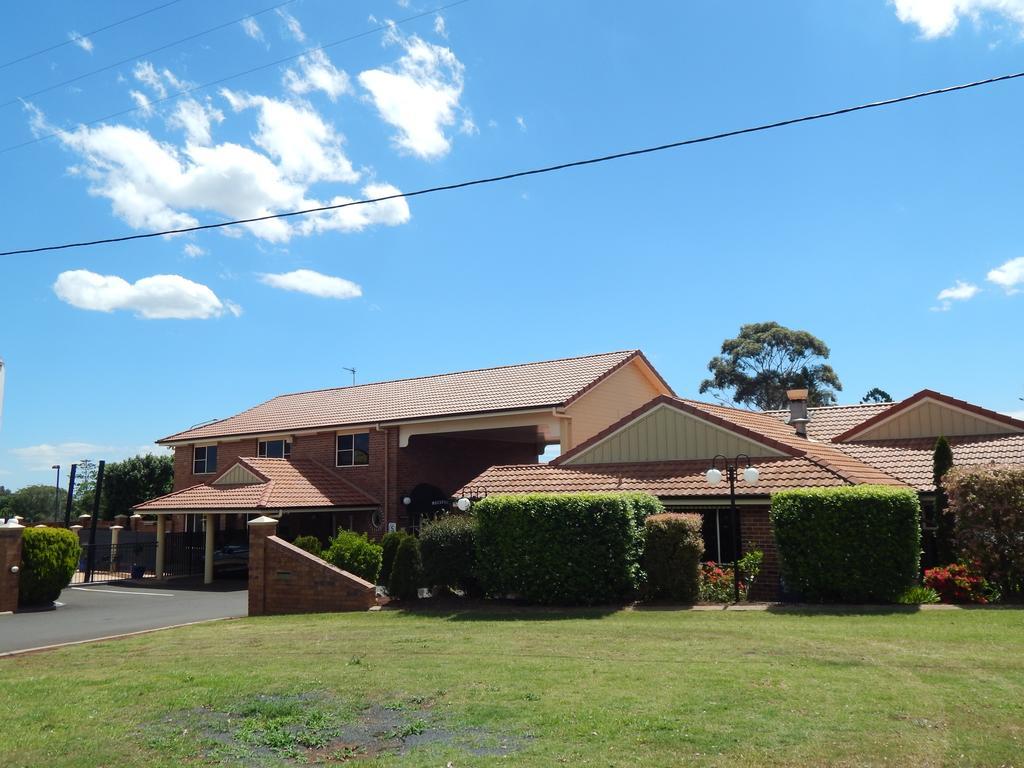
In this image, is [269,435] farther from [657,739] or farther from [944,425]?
[657,739]

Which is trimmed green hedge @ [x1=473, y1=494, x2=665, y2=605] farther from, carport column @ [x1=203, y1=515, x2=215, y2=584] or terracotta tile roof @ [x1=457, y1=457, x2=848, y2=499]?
carport column @ [x1=203, y1=515, x2=215, y2=584]

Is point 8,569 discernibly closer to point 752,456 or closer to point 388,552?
point 388,552

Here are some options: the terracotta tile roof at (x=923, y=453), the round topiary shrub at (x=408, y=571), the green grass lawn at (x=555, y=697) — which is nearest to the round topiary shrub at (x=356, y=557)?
the round topiary shrub at (x=408, y=571)

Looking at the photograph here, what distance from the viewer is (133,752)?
7.06 metres

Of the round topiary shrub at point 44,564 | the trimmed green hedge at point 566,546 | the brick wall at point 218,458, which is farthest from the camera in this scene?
the brick wall at point 218,458

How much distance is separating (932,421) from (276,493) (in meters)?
19.7

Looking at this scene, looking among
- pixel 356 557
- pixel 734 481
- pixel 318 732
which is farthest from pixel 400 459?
pixel 318 732

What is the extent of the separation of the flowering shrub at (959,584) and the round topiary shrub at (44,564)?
63.4ft

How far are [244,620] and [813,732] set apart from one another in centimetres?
1241

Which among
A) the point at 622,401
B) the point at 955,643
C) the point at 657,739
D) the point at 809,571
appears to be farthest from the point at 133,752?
the point at 622,401

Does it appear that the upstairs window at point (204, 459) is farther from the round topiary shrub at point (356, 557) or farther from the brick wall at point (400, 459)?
the round topiary shrub at point (356, 557)

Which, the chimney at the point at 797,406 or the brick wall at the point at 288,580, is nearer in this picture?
the brick wall at the point at 288,580

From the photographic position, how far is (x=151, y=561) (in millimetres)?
33969

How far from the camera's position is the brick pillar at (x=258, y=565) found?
17.5 metres
